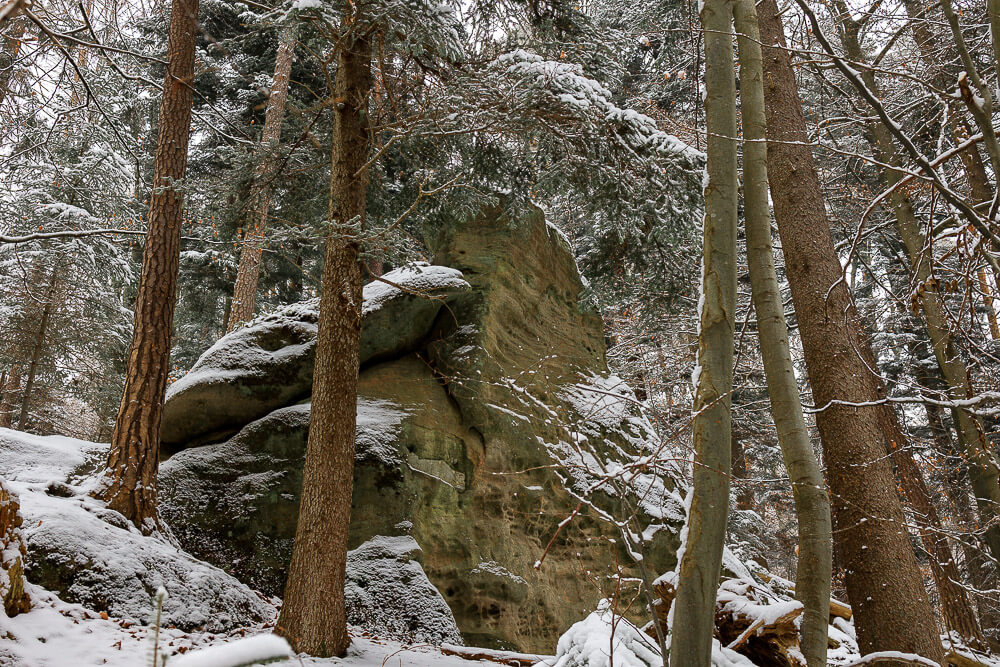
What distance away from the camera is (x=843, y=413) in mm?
4457

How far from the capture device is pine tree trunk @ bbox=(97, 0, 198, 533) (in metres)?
5.38

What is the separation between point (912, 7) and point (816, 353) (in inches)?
221

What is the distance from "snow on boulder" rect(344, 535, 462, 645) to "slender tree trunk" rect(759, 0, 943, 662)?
3746mm

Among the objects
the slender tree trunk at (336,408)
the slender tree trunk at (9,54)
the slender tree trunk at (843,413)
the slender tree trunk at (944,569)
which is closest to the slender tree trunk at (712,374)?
the slender tree trunk at (843,413)

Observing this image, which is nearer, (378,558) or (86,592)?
(86,592)

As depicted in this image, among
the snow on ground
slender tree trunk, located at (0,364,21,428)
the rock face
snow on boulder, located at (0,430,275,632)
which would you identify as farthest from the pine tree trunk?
slender tree trunk, located at (0,364,21,428)

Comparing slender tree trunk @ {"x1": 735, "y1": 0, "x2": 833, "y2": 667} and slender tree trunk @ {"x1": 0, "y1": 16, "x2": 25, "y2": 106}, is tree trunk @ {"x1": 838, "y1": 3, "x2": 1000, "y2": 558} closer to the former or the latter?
slender tree trunk @ {"x1": 735, "y1": 0, "x2": 833, "y2": 667}

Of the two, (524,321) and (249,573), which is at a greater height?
(524,321)

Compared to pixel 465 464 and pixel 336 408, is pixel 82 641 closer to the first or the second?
pixel 336 408

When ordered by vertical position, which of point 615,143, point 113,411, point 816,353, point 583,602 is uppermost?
point 615,143

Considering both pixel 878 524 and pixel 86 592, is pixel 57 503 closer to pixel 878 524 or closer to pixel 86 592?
pixel 86 592

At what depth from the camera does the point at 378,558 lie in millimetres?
6164

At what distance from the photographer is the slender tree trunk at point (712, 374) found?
2.28 meters

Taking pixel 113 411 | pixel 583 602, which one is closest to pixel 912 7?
pixel 583 602
